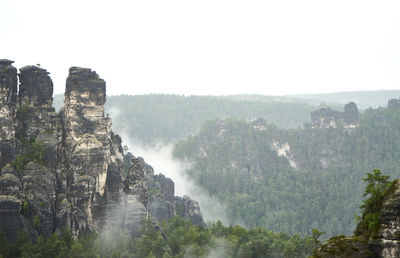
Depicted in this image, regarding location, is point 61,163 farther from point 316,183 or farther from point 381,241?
point 316,183

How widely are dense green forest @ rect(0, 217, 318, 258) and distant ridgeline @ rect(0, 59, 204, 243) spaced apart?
1.81 m

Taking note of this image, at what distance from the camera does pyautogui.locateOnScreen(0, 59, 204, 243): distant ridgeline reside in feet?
211

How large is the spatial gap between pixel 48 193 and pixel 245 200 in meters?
109

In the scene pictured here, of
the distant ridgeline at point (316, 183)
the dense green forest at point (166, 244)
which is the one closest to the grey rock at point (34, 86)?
the dense green forest at point (166, 244)

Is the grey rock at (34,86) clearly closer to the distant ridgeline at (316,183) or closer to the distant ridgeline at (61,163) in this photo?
the distant ridgeline at (61,163)

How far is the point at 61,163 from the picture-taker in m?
71.6

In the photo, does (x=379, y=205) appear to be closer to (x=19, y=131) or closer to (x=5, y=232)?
(x=5, y=232)

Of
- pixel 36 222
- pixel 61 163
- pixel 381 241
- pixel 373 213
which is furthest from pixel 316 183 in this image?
pixel 381 241

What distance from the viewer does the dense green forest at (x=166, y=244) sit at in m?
60.9

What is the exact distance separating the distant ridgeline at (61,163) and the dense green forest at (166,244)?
1813mm

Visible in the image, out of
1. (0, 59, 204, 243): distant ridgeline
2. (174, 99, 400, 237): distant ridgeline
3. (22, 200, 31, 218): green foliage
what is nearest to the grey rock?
(0, 59, 204, 243): distant ridgeline

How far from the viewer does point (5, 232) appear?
60594 millimetres

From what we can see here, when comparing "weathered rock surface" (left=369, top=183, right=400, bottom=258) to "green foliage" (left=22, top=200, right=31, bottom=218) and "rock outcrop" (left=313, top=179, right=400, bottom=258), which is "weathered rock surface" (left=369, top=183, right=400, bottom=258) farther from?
"green foliage" (left=22, top=200, right=31, bottom=218)

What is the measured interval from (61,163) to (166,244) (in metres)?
18.7
